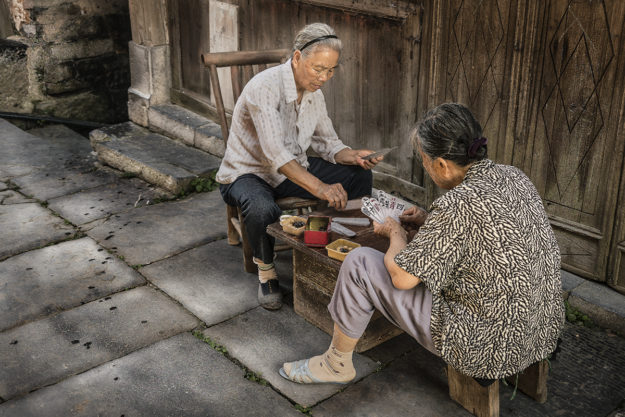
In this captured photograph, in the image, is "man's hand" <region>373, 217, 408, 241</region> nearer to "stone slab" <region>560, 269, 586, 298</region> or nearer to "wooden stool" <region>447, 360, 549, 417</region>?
"wooden stool" <region>447, 360, 549, 417</region>

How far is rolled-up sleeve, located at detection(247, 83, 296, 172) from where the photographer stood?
4031mm

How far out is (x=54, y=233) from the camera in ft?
16.8

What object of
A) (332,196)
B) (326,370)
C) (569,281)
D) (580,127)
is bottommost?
(326,370)

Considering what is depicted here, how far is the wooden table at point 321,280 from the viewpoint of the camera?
12.2ft

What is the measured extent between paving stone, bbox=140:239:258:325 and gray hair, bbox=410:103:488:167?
1750 mm

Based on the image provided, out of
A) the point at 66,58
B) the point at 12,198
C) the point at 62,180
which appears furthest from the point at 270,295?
the point at 66,58

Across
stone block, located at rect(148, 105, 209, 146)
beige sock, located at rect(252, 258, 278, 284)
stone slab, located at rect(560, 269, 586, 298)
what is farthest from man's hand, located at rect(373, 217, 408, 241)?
stone block, located at rect(148, 105, 209, 146)

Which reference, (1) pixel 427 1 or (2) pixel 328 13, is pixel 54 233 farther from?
(1) pixel 427 1

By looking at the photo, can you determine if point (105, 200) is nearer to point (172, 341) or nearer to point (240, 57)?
point (240, 57)

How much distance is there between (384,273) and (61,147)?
15.6ft

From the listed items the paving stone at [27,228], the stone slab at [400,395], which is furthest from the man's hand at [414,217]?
the paving stone at [27,228]

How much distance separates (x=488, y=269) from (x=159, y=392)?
1.67 meters

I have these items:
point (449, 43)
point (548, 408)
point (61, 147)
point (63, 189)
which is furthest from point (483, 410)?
point (61, 147)

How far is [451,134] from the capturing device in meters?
2.86
